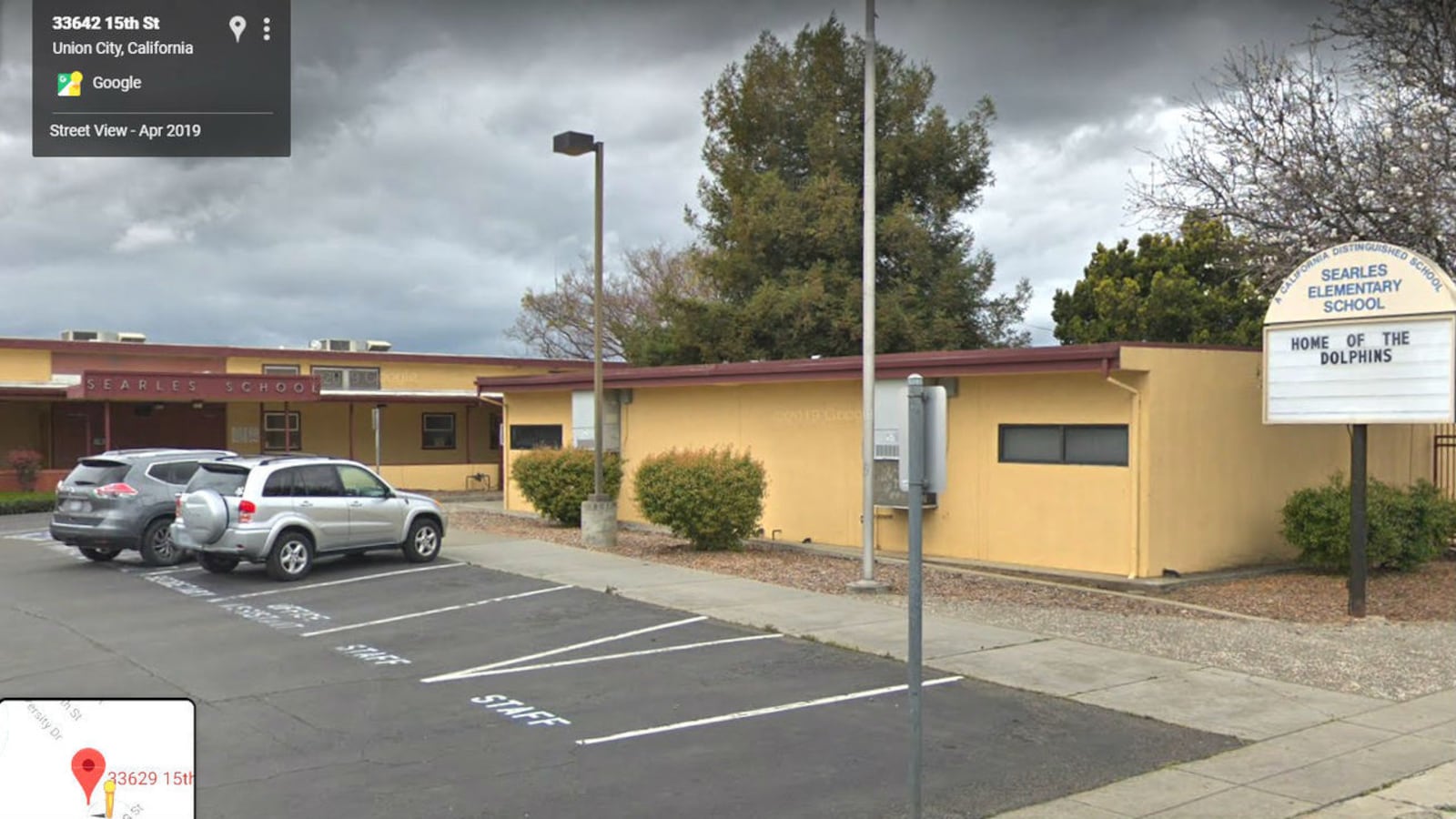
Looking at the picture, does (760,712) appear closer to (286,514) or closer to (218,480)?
(286,514)

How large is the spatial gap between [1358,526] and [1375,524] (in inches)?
107

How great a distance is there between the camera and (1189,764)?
7.84 meters

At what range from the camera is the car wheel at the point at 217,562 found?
633 inches

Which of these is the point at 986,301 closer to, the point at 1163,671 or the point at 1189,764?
the point at 1163,671

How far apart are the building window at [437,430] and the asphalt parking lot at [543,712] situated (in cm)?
2551

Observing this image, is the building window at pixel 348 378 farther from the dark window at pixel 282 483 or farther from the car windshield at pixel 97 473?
the dark window at pixel 282 483

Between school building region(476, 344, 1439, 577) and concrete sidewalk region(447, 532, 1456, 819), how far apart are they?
4.18 metres

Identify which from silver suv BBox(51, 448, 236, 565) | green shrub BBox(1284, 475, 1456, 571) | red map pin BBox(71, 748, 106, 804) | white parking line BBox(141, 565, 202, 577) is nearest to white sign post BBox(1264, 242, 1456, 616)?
green shrub BBox(1284, 475, 1456, 571)

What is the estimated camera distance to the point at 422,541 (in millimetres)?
17672

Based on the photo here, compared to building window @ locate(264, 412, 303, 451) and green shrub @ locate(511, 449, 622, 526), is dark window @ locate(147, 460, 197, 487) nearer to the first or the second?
green shrub @ locate(511, 449, 622, 526)

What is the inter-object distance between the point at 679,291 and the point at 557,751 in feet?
147

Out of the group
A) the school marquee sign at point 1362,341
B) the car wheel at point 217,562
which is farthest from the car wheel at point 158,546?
the school marquee sign at point 1362,341

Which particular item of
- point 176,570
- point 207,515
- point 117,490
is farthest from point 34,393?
point 207,515

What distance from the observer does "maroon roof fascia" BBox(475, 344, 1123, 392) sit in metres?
15.9
